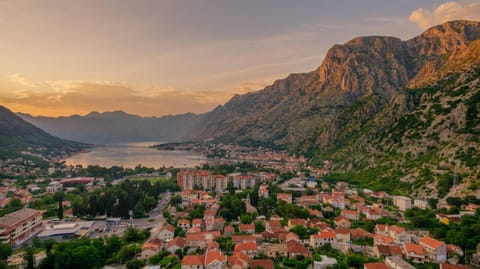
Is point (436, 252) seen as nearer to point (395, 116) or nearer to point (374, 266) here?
point (374, 266)

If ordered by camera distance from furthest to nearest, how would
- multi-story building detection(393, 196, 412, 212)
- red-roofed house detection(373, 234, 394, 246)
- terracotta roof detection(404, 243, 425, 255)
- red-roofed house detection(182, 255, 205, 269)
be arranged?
multi-story building detection(393, 196, 412, 212)
red-roofed house detection(373, 234, 394, 246)
terracotta roof detection(404, 243, 425, 255)
red-roofed house detection(182, 255, 205, 269)

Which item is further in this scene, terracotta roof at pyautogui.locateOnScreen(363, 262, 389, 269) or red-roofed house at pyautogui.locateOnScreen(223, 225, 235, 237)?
red-roofed house at pyautogui.locateOnScreen(223, 225, 235, 237)

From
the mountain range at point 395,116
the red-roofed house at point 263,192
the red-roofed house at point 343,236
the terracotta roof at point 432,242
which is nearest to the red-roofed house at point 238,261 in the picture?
the red-roofed house at point 343,236

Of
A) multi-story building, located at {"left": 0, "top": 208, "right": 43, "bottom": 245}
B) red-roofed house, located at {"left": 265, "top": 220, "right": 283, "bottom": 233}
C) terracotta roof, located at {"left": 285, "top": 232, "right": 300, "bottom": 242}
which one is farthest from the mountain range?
multi-story building, located at {"left": 0, "top": 208, "right": 43, "bottom": 245}

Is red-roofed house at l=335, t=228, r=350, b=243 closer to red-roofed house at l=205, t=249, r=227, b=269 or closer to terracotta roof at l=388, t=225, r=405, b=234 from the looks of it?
terracotta roof at l=388, t=225, r=405, b=234

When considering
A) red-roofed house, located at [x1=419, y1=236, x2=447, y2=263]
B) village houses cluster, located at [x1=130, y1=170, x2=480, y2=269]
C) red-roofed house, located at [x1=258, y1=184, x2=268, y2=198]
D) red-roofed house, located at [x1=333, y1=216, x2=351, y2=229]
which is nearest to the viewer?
village houses cluster, located at [x1=130, y1=170, x2=480, y2=269]

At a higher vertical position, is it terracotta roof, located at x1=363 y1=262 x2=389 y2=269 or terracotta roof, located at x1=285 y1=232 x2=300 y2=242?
terracotta roof, located at x1=363 y1=262 x2=389 y2=269

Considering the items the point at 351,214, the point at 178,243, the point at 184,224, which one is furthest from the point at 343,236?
the point at 184,224
